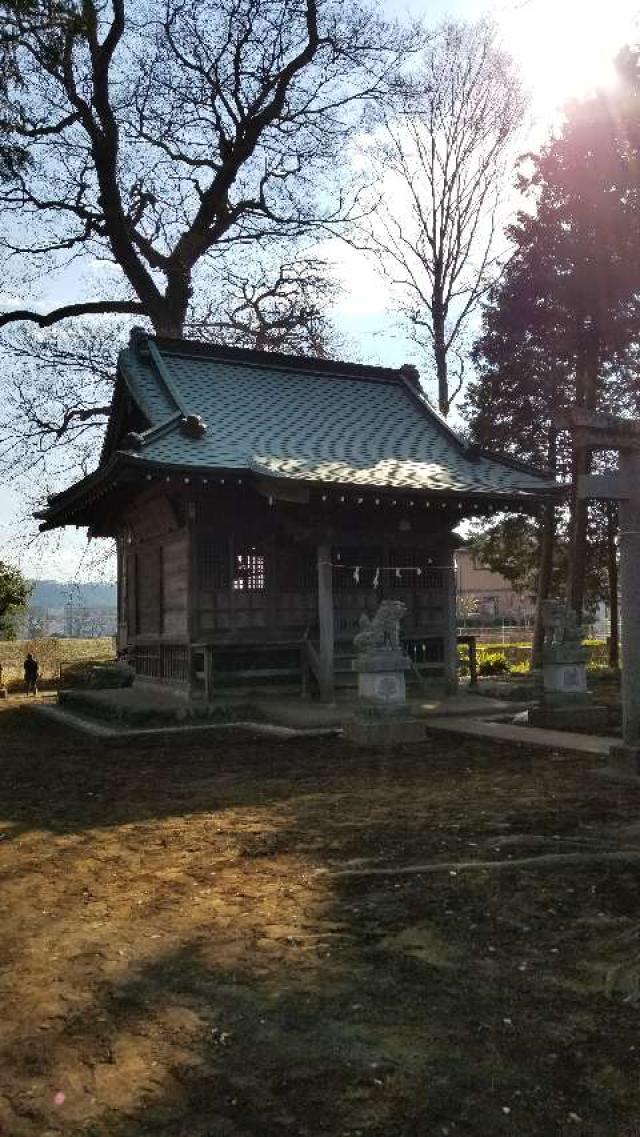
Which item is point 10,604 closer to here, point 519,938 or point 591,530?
point 591,530

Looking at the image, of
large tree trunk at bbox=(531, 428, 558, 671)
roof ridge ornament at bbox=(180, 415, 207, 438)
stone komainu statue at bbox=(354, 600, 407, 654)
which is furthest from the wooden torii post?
large tree trunk at bbox=(531, 428, 558, 671)

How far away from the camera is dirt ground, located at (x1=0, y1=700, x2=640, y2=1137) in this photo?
2.67m

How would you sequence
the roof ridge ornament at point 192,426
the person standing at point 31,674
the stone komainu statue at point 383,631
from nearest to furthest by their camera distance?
1. the stone komainu statue at point 383,631
2. the roof ridge ornament at point 192,426
3. the person standing at point 31,674

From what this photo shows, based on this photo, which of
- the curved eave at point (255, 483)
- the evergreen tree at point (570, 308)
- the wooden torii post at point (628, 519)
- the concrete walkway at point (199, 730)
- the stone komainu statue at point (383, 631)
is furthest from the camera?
the evergreen tree at point (570, 308)

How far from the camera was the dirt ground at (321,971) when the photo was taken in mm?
2668

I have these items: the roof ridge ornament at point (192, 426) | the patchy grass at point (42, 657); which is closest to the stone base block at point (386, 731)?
the roof ridge ornament at point (192, 426)

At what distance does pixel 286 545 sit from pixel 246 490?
1351 mm

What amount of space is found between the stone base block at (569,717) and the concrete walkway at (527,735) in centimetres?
32

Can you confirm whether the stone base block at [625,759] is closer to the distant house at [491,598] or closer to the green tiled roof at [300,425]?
the green tiled roof at [300,425]

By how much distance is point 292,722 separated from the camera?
1212cm

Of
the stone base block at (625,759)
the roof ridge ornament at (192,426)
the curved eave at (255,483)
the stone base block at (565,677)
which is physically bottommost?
the stone base block at (625,759)

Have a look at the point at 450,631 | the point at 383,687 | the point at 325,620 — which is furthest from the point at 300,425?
the point at 383,687

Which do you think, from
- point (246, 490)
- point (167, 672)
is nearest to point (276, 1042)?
point (246, 490)

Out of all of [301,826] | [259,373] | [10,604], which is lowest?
[301,826]
